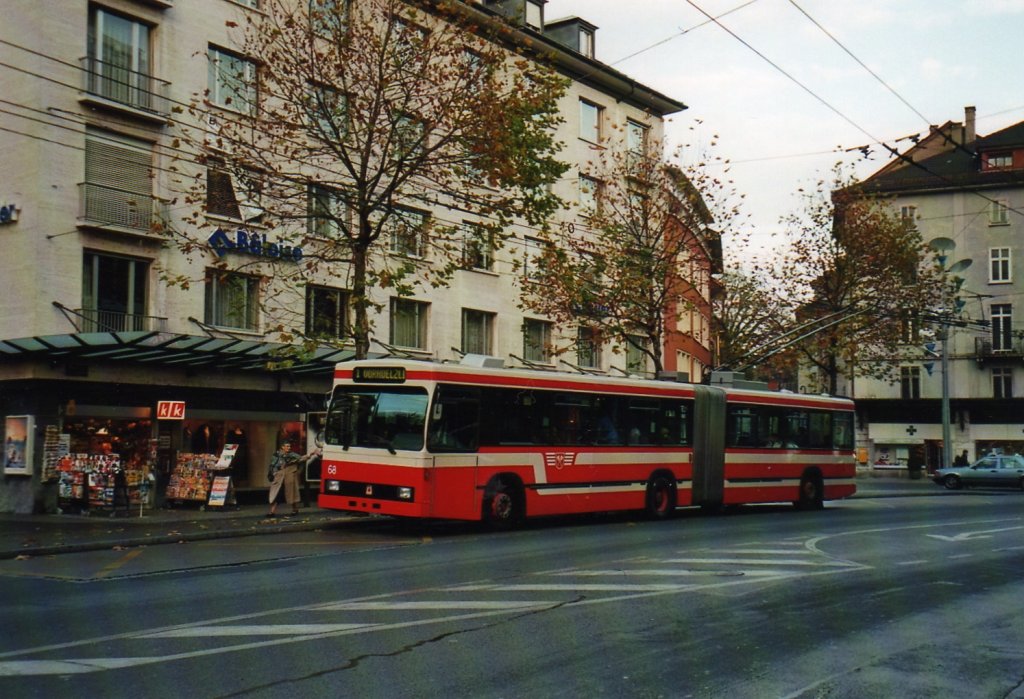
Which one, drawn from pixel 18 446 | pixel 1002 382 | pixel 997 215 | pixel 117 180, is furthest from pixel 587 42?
pixel 1002 382

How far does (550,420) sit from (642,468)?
10.7ft

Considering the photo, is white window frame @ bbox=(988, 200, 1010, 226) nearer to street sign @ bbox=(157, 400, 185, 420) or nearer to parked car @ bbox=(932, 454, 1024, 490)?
parked car @ bbox=(932, 454, 1024, 490)

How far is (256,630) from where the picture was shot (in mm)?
9172

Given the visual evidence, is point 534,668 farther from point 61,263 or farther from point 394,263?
point 394,263

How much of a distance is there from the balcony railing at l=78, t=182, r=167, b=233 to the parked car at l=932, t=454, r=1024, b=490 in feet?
118

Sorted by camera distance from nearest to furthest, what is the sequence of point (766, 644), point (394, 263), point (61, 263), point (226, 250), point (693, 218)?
point (766, 644)
point (61, 263)
point (226, 250)
point (394, 263)
point (693, 218)

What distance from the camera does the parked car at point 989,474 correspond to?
47.0m

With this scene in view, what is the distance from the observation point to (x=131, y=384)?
25.3 metres

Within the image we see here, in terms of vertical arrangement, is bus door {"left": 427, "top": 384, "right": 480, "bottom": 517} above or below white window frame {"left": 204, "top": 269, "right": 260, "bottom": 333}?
below

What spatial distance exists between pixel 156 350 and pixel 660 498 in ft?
36.1

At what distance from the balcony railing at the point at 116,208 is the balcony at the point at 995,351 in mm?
51957

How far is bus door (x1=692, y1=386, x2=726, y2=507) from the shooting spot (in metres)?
24.9

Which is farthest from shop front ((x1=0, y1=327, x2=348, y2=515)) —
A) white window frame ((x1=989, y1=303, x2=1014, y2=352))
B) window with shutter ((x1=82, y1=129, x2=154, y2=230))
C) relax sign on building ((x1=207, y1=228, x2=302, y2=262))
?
white window frame ((x1=989, y1=303, x2=1014, y2=352))

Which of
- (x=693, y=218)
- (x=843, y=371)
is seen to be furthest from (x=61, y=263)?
(x=843, y=371)
